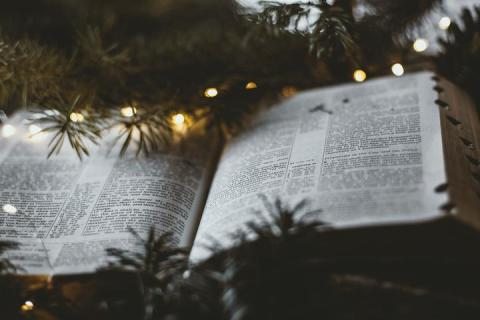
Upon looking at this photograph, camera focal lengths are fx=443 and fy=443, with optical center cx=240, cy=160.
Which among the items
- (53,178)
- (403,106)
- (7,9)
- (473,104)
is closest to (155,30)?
(7,9)

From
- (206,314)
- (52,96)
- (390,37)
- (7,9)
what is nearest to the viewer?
(206,314)

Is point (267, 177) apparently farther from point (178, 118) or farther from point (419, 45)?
point (419, 45)

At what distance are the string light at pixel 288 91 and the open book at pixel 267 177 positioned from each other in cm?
4

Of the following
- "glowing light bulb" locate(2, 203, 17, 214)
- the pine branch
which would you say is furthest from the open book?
the pine branch

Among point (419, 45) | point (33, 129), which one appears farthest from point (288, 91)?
point (33, 129)

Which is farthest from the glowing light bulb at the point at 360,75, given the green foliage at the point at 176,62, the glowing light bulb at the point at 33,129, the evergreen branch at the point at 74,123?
the glowing light bulb at the point at 33,129

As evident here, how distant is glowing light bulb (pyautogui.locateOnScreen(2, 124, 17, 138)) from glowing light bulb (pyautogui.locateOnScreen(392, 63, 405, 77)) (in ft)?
2.67

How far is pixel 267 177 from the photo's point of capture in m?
0.73

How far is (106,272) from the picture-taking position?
1.92 ft

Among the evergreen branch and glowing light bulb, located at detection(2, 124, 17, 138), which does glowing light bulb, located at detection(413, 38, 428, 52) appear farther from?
glowing light bulb, located at detection(2, 124, 17, 138)

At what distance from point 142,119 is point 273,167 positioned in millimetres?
271

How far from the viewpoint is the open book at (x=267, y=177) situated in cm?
62

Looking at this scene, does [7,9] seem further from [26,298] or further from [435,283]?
[435,283]

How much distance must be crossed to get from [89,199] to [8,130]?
12.3 inches
